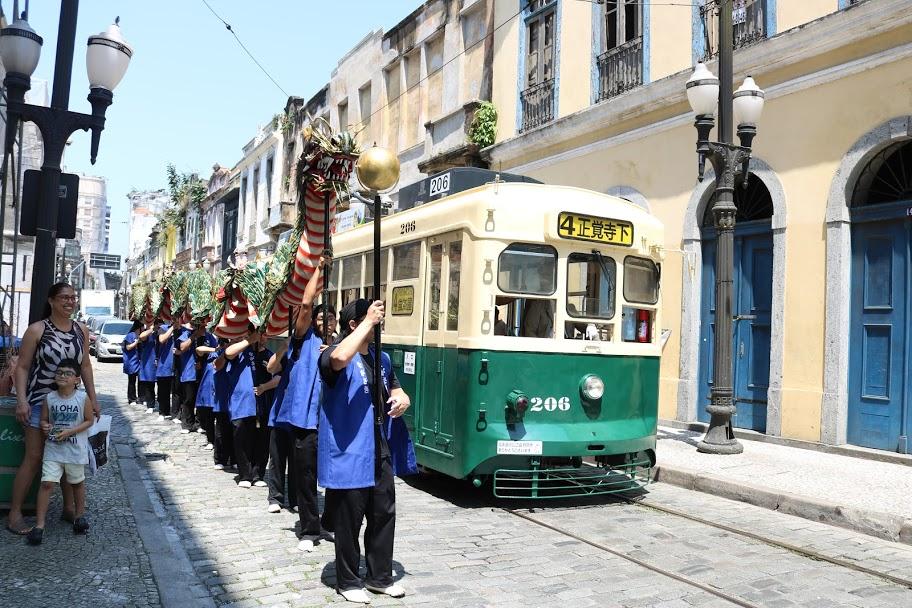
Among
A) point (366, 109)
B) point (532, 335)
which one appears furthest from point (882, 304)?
point (366, 109)

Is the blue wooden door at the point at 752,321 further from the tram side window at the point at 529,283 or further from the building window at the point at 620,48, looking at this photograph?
the tram side window at the point at 529,283

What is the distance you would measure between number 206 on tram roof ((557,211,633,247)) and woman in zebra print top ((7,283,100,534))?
13.4ft

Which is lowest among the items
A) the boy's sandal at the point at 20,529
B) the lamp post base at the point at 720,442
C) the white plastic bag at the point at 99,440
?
the boy's sandal at the point at 20,529

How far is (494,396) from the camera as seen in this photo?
6.86 metres

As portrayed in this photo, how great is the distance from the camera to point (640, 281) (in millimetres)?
7781

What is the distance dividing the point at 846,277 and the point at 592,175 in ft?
18.8

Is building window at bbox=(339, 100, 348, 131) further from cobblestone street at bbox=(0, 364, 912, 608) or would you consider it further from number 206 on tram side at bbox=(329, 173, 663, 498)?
cobblestone street at bbox=(0, 364, 912, 608)

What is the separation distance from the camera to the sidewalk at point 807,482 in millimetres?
6750

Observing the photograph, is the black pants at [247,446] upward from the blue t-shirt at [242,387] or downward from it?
downward

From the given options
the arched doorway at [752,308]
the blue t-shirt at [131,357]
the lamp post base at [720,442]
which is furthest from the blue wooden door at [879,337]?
the blue t-shirt at [131,357]

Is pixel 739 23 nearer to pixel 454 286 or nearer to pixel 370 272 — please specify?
pixel 370 272

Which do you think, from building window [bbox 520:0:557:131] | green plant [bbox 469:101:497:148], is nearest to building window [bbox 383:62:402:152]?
green plant [bbox 469:101:497:148]

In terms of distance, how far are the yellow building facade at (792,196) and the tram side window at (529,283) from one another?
4.70m

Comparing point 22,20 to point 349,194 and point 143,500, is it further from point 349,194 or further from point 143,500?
point 143,500
